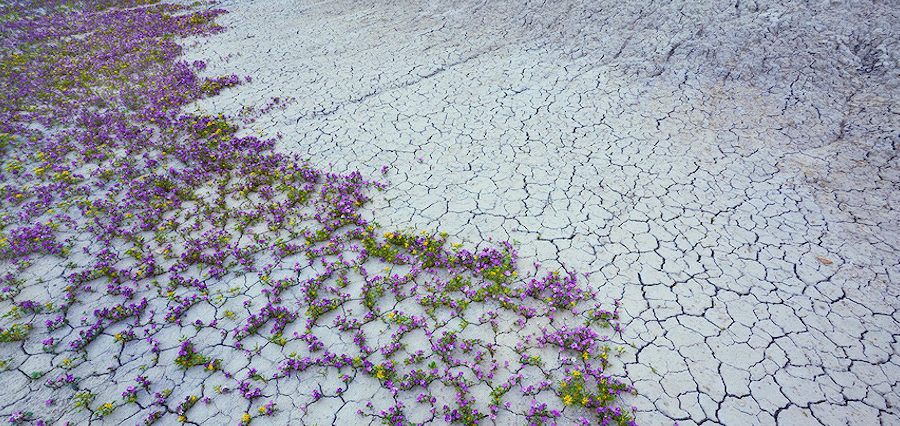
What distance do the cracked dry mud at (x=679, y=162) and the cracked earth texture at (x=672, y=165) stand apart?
0.11ft

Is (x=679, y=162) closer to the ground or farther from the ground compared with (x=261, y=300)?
farther from the ground

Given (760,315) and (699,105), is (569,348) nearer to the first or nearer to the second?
(760,315)

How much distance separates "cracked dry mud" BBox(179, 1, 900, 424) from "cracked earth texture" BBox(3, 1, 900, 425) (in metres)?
0.03

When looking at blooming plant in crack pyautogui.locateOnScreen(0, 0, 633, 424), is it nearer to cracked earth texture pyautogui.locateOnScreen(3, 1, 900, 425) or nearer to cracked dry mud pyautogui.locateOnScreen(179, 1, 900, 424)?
cracked earth texture pyautogui.locateOnScreen(3, 1, 900, 425)

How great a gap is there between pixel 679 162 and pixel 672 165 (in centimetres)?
17

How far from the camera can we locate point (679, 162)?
724 centimetres

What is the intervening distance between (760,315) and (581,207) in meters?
2.69

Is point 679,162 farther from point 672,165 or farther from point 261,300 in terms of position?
point 261,300

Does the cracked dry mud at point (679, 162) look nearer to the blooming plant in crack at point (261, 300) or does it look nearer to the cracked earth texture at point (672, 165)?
the cracked earth texture at point (672, 165)

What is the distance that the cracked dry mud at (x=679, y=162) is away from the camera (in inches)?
174

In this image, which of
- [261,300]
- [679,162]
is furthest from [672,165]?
[261,300]

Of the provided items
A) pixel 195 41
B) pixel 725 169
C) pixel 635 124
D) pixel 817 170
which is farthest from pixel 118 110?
pixel 817 170

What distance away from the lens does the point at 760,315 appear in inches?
189

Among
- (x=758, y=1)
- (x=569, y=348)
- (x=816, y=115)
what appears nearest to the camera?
(x=569, y=348)
